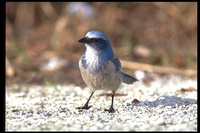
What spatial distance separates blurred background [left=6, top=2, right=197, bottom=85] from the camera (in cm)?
805

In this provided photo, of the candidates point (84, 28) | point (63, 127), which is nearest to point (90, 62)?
point (63, 127)

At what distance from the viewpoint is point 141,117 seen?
4.40m

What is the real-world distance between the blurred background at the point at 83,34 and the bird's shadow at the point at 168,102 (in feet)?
6.59

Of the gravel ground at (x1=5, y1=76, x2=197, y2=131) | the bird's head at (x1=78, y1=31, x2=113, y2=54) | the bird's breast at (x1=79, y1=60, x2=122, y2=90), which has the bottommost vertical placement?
the gravel ground at (x1=5, y1=76, x2=197, y2=131)

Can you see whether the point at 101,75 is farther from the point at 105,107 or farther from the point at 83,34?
the point at 83,34

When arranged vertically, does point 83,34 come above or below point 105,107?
above

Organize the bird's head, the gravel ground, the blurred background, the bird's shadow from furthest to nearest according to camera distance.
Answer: the blurred background < the bird's shadow < the bird's head < the gravel ground

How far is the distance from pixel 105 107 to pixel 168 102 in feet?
2.36

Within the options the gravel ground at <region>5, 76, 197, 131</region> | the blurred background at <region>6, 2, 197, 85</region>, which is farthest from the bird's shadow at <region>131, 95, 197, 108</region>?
the blurred background at <region>6, 2, 197, 85</region>

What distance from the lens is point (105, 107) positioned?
512 centimetres

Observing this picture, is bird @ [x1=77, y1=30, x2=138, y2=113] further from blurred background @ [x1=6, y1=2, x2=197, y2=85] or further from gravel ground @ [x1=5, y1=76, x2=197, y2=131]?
blurred background @ [x1=6, y1=2, x2=197, y2=85]

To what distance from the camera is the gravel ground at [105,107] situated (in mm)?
3996

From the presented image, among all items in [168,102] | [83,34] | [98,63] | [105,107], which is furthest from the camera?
[83,34]

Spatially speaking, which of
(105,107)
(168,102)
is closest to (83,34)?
(168,102)
